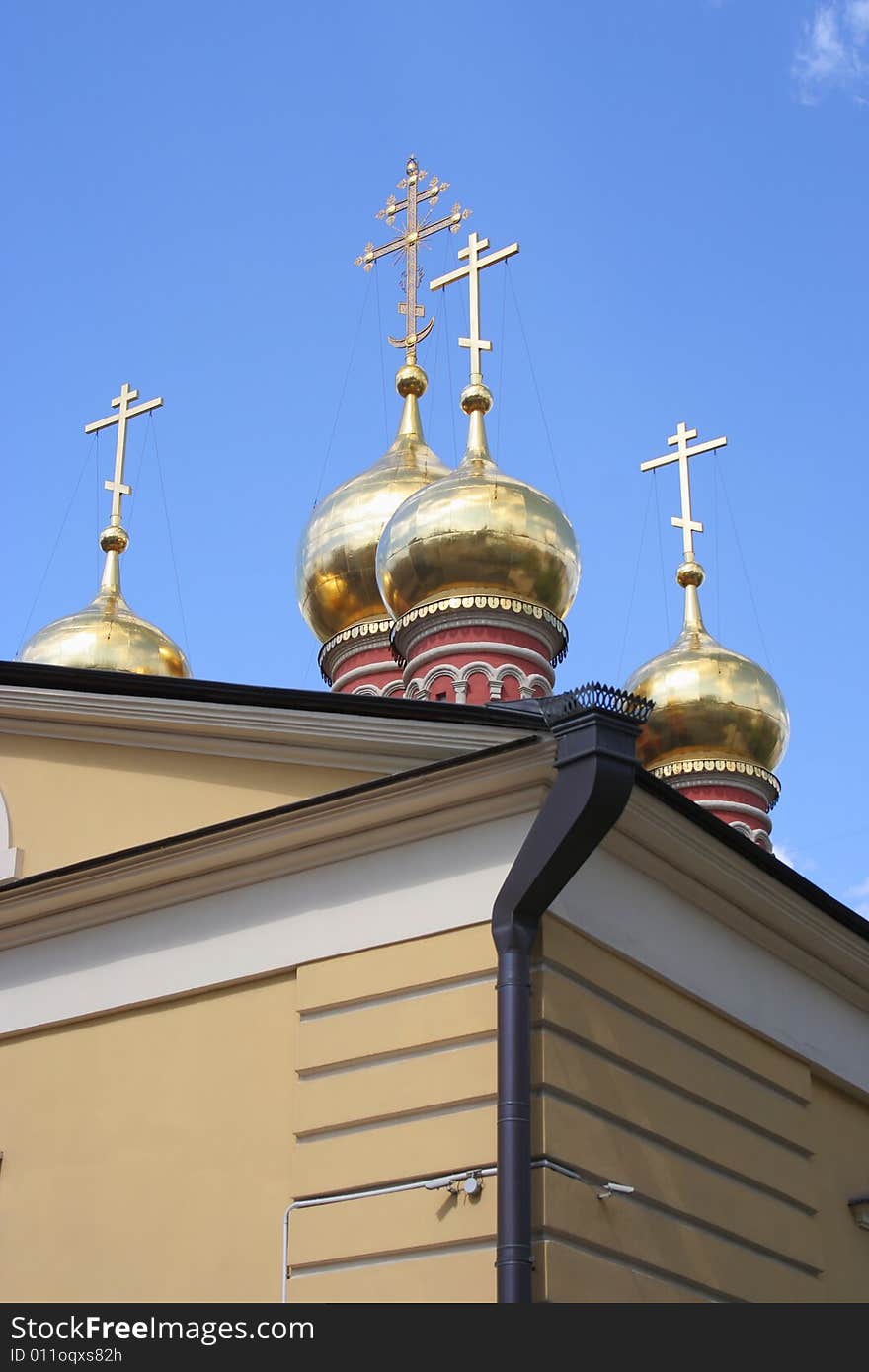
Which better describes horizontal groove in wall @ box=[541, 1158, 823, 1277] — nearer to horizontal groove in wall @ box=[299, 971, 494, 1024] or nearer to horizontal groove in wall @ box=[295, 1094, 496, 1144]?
horizontal groove in wall @ box=[295, 1094, 496, 1144]

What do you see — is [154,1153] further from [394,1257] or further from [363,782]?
[363,782]

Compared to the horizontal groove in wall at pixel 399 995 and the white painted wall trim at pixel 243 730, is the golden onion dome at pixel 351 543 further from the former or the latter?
the horizontal groove in wall at pixel 399 995

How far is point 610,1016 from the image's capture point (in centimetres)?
735

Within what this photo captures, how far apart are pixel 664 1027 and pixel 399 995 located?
40.6 inches

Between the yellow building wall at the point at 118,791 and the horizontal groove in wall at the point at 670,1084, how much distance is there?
1.39 meters

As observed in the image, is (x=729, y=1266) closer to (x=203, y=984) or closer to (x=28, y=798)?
(x=203, y=984)

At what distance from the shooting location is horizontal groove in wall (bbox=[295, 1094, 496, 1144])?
6957 mm

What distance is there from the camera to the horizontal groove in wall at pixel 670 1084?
23.2 feet

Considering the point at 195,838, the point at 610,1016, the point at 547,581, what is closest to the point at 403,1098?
the point at 610,1016

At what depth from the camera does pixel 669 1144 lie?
24.4 ft

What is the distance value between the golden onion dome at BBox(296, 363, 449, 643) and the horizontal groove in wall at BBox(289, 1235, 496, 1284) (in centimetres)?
1158

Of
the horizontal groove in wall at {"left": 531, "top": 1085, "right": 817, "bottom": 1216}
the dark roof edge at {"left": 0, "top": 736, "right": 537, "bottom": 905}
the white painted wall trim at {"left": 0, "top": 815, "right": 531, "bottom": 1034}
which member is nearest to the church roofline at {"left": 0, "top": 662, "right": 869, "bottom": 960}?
the dark roof edge at {"left": 0, "top": 736, "right": 537, "bottom": 905}

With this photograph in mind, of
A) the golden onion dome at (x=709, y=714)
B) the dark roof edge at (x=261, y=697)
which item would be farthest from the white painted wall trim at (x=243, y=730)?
the golden onion dome at (x=709, y=714)

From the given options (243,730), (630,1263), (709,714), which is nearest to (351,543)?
(709,714)
